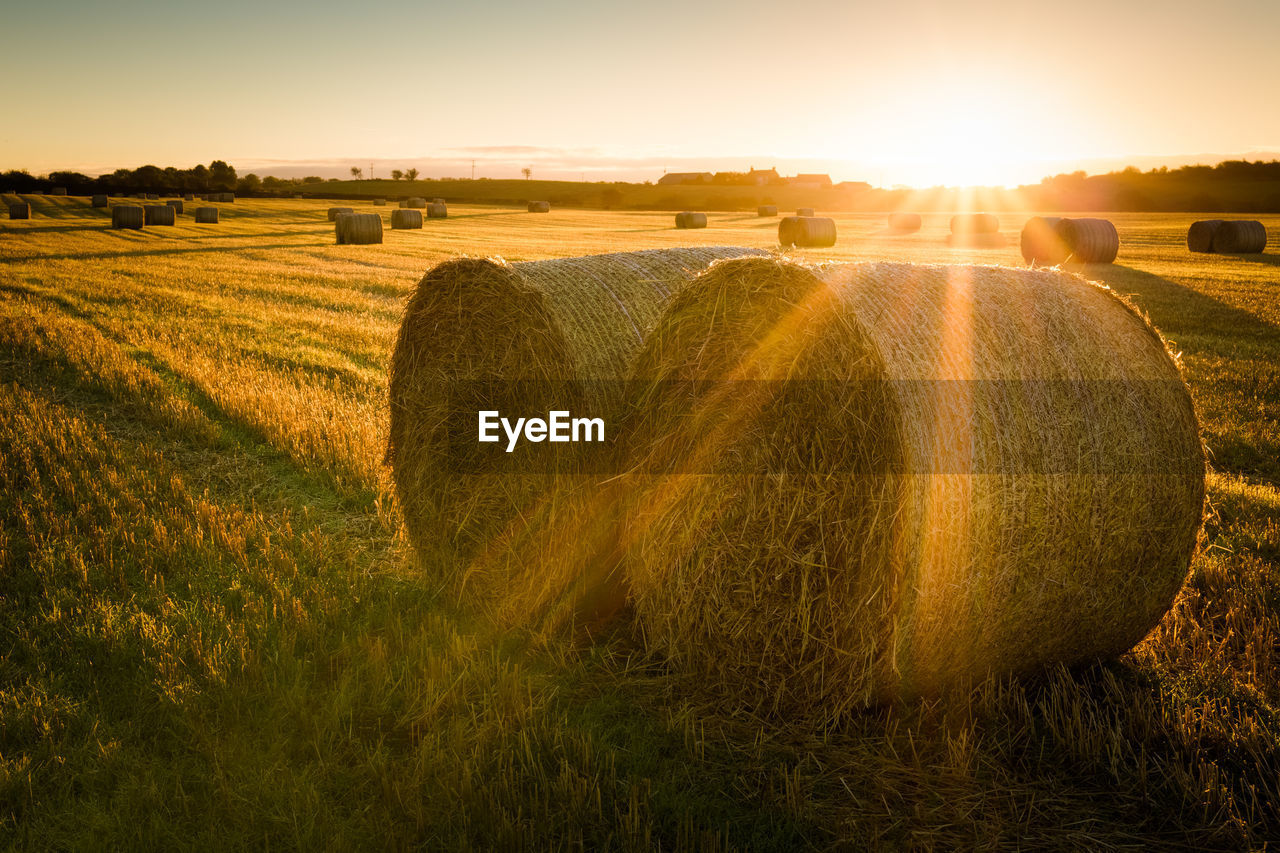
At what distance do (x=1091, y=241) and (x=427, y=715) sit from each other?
2674cm

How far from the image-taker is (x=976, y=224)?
38.2 m

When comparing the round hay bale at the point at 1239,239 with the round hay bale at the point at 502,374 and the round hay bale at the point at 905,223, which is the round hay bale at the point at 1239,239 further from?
the round hay bale at the point at 502,374

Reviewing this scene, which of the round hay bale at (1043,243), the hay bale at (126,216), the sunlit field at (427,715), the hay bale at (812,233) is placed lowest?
the sunlit field at (427,715)

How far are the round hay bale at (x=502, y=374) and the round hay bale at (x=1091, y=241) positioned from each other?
23.6 meters

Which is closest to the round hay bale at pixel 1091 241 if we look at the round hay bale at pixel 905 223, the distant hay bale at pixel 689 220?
the round hay bale at pixel 905 223

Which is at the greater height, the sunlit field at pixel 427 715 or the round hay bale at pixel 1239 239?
the round hay bale at pixel 1239 239

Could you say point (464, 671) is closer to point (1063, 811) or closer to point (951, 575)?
point (951, 575)

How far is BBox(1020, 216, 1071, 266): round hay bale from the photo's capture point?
25859 mm

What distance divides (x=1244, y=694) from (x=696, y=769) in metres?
2.66

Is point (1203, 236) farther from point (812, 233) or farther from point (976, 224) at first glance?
point (812, 233)

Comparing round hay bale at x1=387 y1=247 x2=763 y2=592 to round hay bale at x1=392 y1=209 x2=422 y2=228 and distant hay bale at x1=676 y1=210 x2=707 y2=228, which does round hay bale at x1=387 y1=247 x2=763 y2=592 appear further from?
distant hay bale at x1=676 y1=210 x2=707 y2=228

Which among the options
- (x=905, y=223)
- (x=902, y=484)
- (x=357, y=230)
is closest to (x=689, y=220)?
(x=905, y=223)

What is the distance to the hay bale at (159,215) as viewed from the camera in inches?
1575

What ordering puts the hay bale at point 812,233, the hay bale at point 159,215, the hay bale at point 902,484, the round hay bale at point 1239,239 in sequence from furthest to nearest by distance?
the hay bale at point 159,215 < the hay bale at point 812,233 < the round hay bale at point 1239,239 < the hay bale at point 902,484
